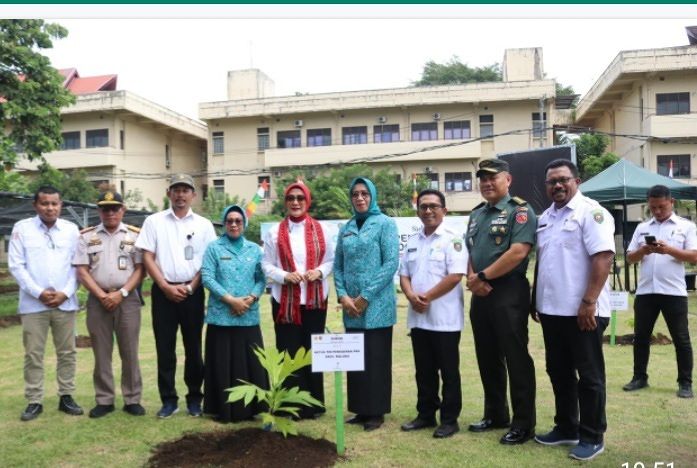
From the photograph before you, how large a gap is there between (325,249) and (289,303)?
0.50 metres

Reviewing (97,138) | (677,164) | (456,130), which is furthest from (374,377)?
(97,138)

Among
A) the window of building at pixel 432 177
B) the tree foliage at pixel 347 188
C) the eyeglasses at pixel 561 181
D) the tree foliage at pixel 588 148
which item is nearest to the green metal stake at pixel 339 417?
the eyeglasses at pixel 561 181

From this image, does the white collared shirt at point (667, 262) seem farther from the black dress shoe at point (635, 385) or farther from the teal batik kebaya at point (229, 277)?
the teal batik kebaya at point (229, 277)

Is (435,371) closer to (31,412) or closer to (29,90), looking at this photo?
(31,412)

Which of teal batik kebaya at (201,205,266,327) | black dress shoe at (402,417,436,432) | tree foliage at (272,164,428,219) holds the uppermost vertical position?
tree foliage at (272,164,428,219)

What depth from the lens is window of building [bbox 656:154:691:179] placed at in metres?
26.1

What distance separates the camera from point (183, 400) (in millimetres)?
5375

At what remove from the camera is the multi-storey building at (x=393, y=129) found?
1158 inches

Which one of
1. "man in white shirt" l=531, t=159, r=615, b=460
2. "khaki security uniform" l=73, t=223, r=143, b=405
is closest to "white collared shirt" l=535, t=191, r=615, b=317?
"man in white shirt" l=531, t=159, r=615, b=460

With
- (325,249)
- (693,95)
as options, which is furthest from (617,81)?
(325,249)

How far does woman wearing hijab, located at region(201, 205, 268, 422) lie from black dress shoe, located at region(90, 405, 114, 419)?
85 cm

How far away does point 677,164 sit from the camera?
26.3m

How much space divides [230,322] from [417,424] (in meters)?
1.57

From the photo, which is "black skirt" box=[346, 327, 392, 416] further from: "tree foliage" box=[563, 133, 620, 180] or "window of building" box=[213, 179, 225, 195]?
"window of building" box=[213, 179, 225, 195]
